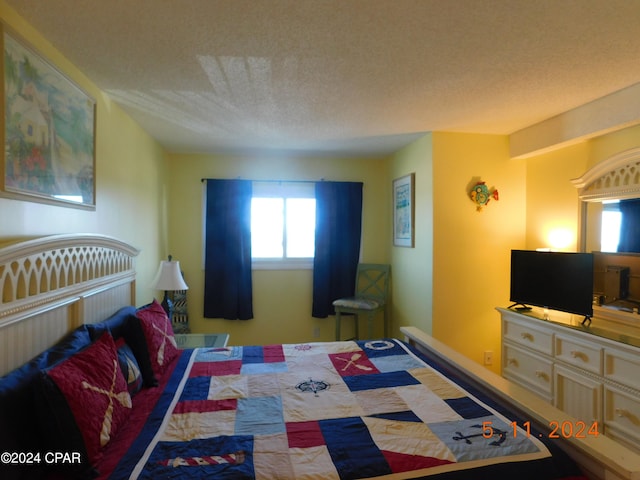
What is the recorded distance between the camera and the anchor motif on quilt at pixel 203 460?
1147 mm

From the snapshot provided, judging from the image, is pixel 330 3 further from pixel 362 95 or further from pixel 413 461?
pixel 413 461

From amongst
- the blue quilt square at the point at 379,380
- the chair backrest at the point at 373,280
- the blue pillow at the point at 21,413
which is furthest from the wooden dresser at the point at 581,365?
the blue pillow at the point at 21,413

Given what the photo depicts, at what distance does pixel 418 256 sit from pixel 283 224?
5.26ft

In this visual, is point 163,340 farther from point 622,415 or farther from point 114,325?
point 622,415

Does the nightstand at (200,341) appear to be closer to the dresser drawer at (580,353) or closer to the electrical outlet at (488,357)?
the electrical outlet at (488,357)

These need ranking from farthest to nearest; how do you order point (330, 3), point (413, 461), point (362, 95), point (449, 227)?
point (449, 227) → point (362, 95) → point (330, 3) → point (413, 461)

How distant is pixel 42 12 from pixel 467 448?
2.43 m

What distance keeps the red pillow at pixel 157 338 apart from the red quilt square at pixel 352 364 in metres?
0.97

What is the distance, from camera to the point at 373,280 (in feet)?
13.6

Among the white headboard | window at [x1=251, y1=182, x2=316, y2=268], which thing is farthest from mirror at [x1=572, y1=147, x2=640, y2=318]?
the white headboard

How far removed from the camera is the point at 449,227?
10.4 ft

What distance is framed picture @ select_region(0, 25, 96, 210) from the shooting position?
1.39 metres

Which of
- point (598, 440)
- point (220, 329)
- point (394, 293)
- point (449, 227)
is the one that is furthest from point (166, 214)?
point (598, 440)

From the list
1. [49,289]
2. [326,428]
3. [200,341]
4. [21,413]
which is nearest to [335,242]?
[200,341]
